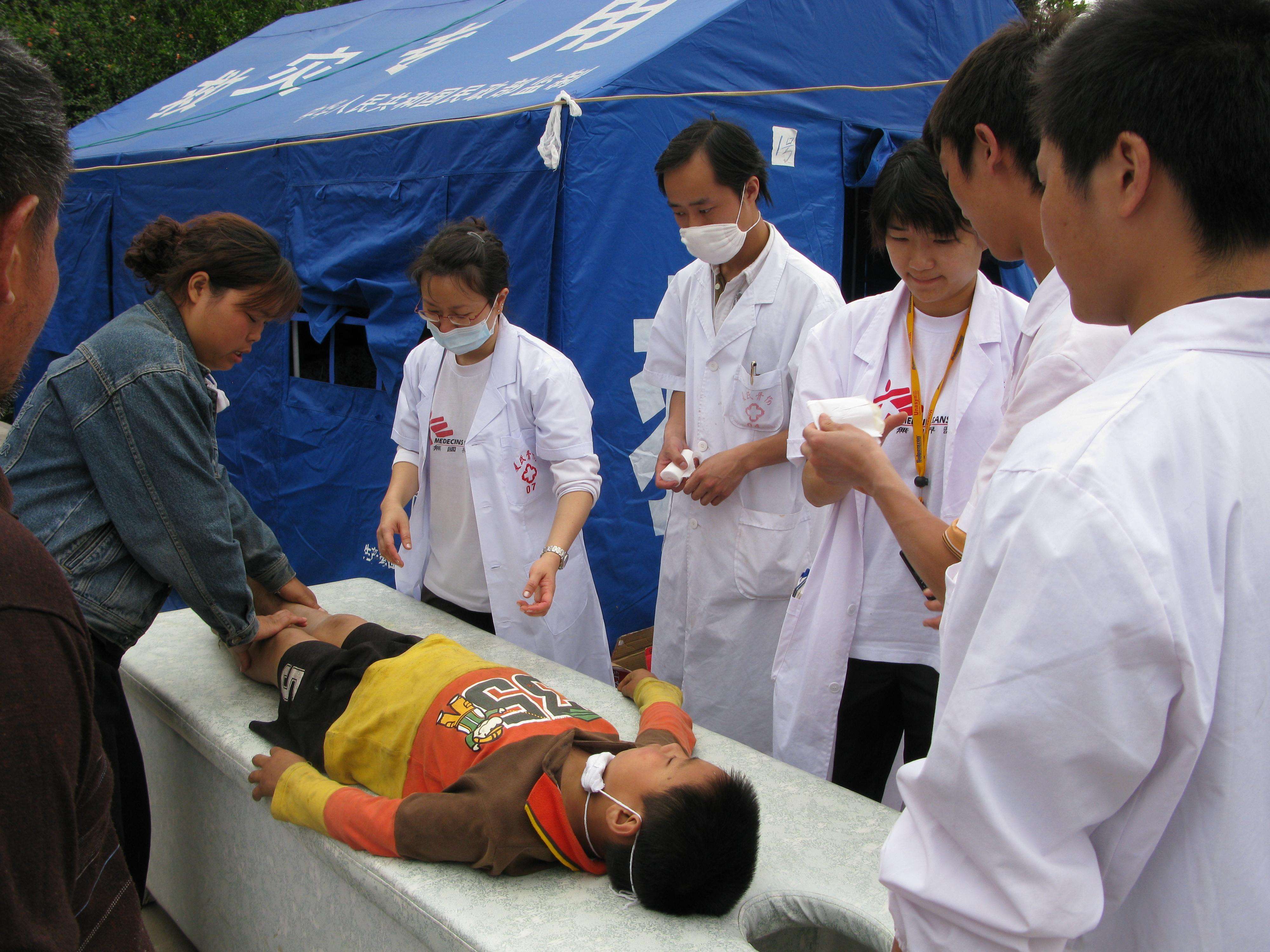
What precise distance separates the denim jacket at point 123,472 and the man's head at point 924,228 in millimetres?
1638

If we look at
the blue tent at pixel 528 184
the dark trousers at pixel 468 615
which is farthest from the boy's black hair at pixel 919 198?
the blue tent at pixel 528 184

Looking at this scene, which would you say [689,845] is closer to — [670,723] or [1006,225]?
[670,723]

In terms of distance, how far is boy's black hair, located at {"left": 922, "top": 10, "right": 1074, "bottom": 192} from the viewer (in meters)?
1.37

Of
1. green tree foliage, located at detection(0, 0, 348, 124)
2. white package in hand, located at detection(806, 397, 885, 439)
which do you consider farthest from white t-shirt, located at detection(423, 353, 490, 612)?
green tree foliage, located at detection(0, 0, 348, 124)

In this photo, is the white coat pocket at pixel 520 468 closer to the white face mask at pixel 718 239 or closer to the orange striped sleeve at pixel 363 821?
the white face mask at pixel 718 239

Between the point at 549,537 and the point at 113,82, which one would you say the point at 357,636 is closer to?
the point at 549,537

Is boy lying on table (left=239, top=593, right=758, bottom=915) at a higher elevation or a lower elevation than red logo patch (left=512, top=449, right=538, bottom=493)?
lower

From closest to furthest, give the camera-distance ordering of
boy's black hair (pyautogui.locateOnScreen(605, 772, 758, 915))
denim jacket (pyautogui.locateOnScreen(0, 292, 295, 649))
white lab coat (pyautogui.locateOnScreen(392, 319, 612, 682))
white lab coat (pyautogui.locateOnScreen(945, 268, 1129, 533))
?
1. white lab coat (pyautogui.locateOnScreen(945, 268, 1129, 533))
2. boy's black hair (pyautogui.locateOnScreen(605, 772, 758, 915))
3. denim jacket (pyautogui.locateOnScreen(0, 292, 295, 649))
4. white lab coat (pyautogui.locateOnScreen(392, 319, 612, 682))

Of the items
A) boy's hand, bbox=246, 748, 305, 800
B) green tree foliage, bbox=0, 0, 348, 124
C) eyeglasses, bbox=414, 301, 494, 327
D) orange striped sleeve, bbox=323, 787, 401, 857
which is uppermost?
green tree foliage, bbox=0, 0, 348, 124

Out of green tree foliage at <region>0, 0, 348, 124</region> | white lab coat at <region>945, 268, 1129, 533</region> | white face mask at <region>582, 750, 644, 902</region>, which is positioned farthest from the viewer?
green tree foliage at <region>0, 0, 348, 124</region>

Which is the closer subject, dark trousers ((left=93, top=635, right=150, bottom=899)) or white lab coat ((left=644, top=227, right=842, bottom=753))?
dark trousers ((left=93, top=635, right=150, bottom=899))

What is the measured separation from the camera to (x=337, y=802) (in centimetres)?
178

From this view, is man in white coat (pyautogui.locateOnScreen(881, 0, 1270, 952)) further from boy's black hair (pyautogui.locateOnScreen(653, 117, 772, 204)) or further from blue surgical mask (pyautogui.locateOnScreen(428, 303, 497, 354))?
blue surgical mask (pyautogui.locateOnScreen(428, 303, 497, 354))

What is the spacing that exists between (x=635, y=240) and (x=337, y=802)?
2.86 m
